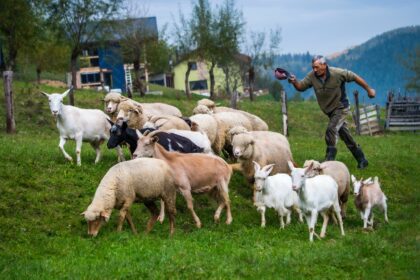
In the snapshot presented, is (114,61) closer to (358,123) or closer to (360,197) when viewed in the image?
(358,123)

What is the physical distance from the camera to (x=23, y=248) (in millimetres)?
12242

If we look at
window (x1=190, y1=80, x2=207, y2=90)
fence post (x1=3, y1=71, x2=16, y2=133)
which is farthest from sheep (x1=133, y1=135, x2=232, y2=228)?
window (x1=190, y1=80, x2=207, y2=90)

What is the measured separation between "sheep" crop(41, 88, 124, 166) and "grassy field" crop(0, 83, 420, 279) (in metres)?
0.57

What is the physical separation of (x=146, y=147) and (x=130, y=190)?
5.18 ft

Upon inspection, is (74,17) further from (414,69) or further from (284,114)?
(414,69)

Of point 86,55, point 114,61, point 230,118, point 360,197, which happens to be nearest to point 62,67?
point 114,61

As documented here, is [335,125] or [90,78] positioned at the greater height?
[335,125]

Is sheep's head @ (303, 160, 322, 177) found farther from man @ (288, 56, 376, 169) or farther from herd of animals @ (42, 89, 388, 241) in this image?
man @ (288, 56, 376, 169)

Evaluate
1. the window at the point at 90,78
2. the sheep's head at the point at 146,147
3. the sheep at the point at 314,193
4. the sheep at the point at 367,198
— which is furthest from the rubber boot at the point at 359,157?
the window at the point at 90,78

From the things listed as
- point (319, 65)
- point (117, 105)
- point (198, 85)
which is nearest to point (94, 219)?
point (117, 105)

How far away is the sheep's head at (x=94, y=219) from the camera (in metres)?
12.8

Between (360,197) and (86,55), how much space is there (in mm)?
74273

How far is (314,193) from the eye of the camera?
13.6 m

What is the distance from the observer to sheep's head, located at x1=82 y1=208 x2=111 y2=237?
12758 millimetres
